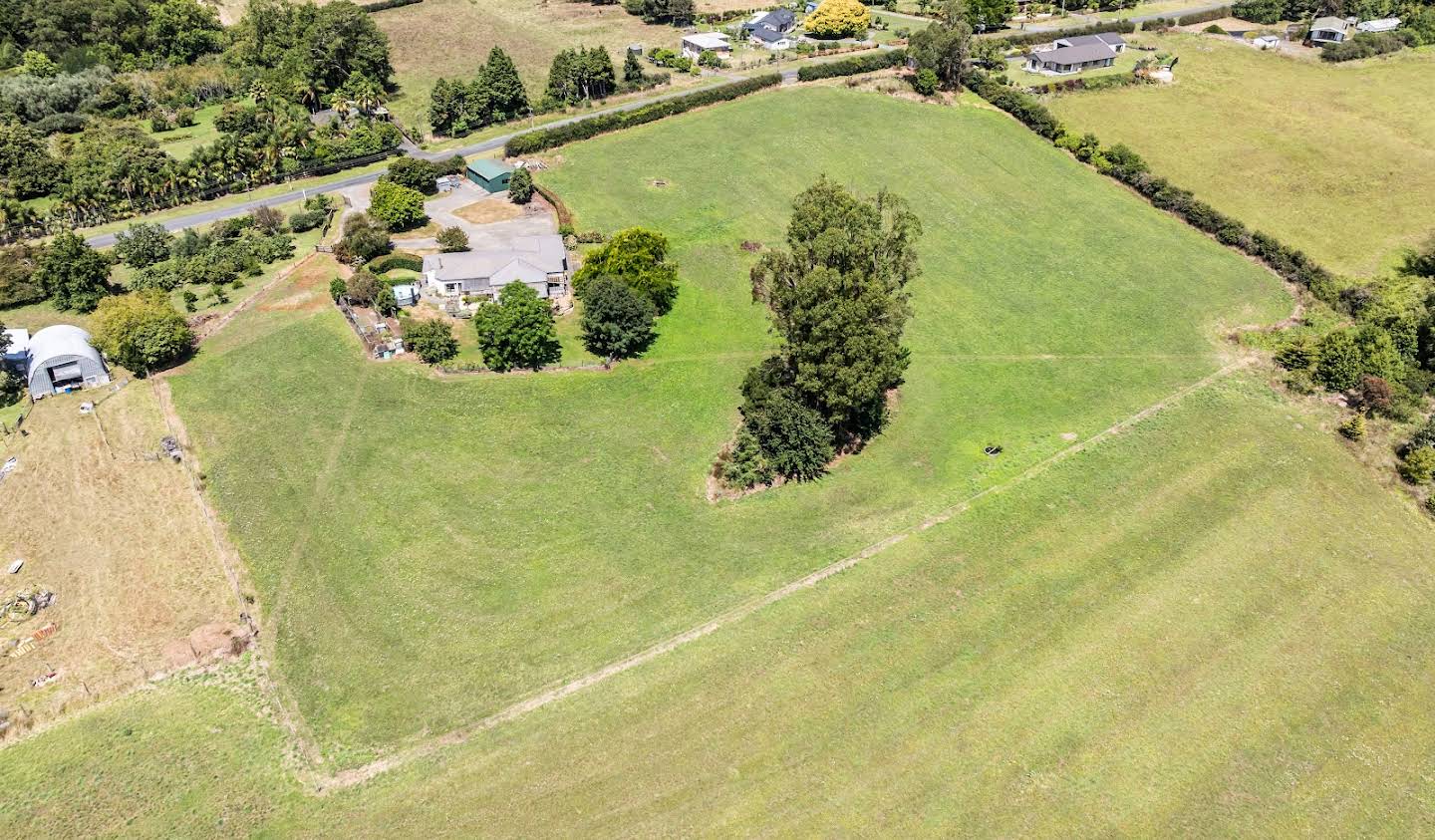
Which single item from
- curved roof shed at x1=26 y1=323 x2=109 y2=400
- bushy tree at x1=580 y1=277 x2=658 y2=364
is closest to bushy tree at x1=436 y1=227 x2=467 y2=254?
bushy tree at x1=580 y1=277 x2=658 y2=364

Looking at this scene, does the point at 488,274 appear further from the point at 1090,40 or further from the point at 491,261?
the point at 1090,40

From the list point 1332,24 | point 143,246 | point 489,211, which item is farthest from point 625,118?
point 1332,24

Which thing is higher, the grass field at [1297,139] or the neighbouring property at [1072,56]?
the neighbouring property at [1072,56]

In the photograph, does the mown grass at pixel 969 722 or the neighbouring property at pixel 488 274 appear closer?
the mown grass at pixel 969 722

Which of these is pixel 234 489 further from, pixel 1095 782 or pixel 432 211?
pixel 1095 782

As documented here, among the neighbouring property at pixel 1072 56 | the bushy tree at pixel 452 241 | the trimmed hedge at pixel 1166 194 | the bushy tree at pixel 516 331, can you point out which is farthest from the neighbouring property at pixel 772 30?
the bushy tree at pixel 516 331

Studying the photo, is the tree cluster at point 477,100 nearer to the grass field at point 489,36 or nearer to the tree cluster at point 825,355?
the grass field at point 489,36
